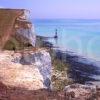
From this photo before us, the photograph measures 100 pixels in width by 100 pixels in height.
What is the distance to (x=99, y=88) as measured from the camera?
1286cm

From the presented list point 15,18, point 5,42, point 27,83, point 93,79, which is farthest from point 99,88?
point 93,79

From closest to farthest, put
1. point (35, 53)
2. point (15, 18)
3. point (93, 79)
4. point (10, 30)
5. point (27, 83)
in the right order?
point (27, 83), point (35, 53), point (10, 30), point (15, 18), point (93, 79)

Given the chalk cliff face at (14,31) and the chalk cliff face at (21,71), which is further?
the chalk cliff face at (14,31)

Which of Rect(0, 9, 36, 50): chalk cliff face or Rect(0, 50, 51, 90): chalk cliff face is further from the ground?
Rect(0, 9, 36, 50): chalk cliff face

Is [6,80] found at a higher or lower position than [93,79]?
higher

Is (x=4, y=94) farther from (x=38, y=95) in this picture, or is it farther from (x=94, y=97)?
(x=94, y=97)

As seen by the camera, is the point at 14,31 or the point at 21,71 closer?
the point at 21,71

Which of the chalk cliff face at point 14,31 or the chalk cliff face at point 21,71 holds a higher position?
the chalk cliff face at point 14,31

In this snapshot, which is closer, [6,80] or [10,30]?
[6,80]

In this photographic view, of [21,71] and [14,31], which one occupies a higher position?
[14,31]

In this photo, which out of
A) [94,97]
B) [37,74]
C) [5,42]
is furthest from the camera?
[5,42]

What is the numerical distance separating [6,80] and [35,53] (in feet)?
19.5

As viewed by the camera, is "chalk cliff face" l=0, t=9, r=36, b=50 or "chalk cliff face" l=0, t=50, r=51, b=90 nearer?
"chalk cliff face" l=0, t=50, r=51, b=90

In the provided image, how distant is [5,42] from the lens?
2439cm
